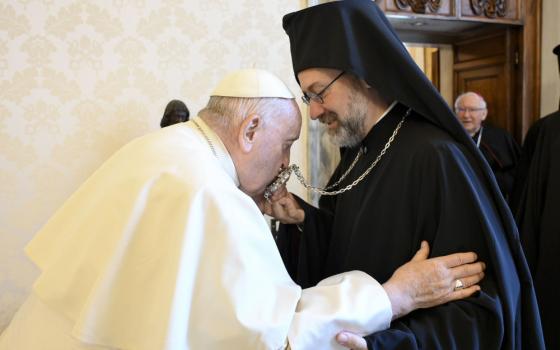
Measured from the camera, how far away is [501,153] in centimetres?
484

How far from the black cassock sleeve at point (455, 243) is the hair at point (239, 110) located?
1.56ft

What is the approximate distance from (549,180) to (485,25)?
1.88 m

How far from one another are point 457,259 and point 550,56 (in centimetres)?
404

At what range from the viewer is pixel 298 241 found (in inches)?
95.3

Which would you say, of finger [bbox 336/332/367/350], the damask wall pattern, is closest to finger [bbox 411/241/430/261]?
finger [bbox 336/332/367/350]

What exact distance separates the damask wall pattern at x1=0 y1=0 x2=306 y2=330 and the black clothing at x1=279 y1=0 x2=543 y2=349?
6.46ft

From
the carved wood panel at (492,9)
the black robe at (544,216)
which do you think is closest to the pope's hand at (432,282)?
the black robe at (544,216)

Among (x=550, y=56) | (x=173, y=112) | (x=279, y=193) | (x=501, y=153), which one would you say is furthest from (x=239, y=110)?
(x=550, y=56)

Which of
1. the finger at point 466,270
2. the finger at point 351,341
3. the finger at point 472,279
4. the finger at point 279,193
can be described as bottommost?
the finger at point 351,341

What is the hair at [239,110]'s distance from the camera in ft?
5.55

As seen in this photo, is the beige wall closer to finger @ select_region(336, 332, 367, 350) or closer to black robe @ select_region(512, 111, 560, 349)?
black robe @ select_region(512, 111, 560, 349)

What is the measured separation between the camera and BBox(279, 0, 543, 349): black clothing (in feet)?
5.20

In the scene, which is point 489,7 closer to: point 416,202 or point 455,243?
point 416,202

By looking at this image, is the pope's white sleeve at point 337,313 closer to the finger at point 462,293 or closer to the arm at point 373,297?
the arm at point 373,297
